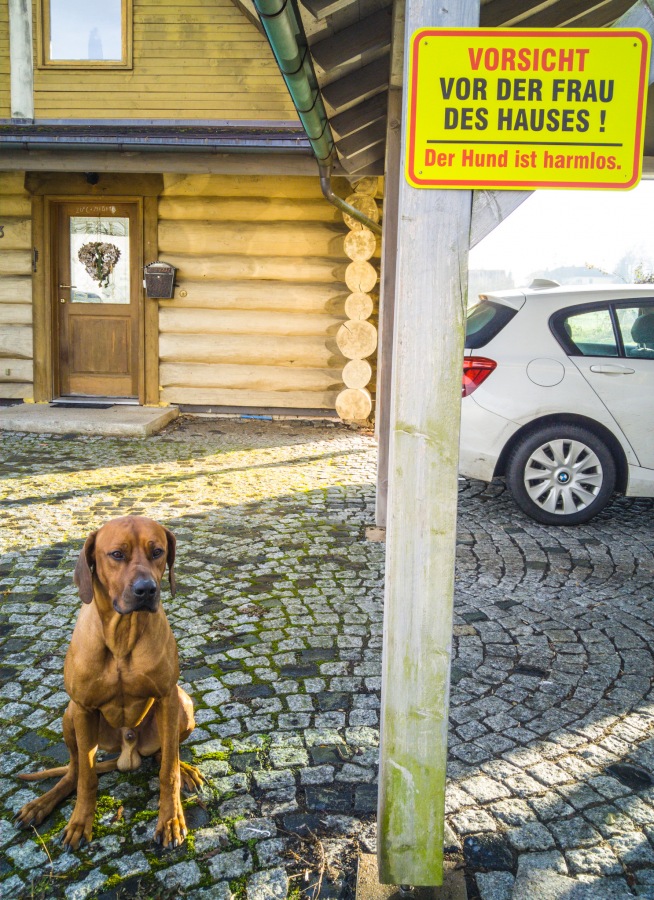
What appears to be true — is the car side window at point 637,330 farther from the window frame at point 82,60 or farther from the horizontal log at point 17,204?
the horizontal log at point 17,204

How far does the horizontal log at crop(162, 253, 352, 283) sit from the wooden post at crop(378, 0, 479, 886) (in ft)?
26.6

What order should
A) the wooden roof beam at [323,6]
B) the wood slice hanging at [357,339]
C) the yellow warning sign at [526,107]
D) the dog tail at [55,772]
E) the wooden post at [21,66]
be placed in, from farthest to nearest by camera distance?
1. the wooden post at [21,66]
2. the wood slice hanging at [357,339]
3. the wooden roof beam at [323,6]
4. the dog tail at [55,772]
5. the yellow warning sign at [526,107]

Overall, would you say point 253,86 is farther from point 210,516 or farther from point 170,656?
point 170,656

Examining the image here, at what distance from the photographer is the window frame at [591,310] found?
5875 millimetres

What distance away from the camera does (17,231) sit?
10.1m

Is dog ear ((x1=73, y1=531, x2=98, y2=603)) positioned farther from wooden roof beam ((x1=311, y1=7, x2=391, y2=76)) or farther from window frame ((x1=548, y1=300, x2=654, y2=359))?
window frame ((x1=548, y1=300, x2=654, y2=359))

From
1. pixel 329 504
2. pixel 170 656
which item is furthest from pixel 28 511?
pixel 170 656

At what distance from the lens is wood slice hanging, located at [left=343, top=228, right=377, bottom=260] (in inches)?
364

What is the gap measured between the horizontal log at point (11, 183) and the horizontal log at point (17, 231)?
33 centimetres

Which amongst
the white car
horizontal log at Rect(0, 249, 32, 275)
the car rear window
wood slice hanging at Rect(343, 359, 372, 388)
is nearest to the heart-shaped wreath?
horizontal log at Rect(0, 249, 32, 275)

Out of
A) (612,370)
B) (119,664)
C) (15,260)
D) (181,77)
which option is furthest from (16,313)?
(119,664)

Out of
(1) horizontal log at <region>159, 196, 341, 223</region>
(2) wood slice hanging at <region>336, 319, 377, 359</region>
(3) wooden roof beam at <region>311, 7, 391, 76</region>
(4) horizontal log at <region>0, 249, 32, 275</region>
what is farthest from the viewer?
(4) horizontal log at <region>0, 249, 32, 275</region>

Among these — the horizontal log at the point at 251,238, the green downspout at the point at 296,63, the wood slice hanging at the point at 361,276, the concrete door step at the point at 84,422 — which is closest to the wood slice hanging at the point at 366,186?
the horizontal log at the point at 251,238

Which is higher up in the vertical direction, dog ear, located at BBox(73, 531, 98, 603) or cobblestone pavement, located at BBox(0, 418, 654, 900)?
dog ear, located at BBox(73, 531, 98, 603)
